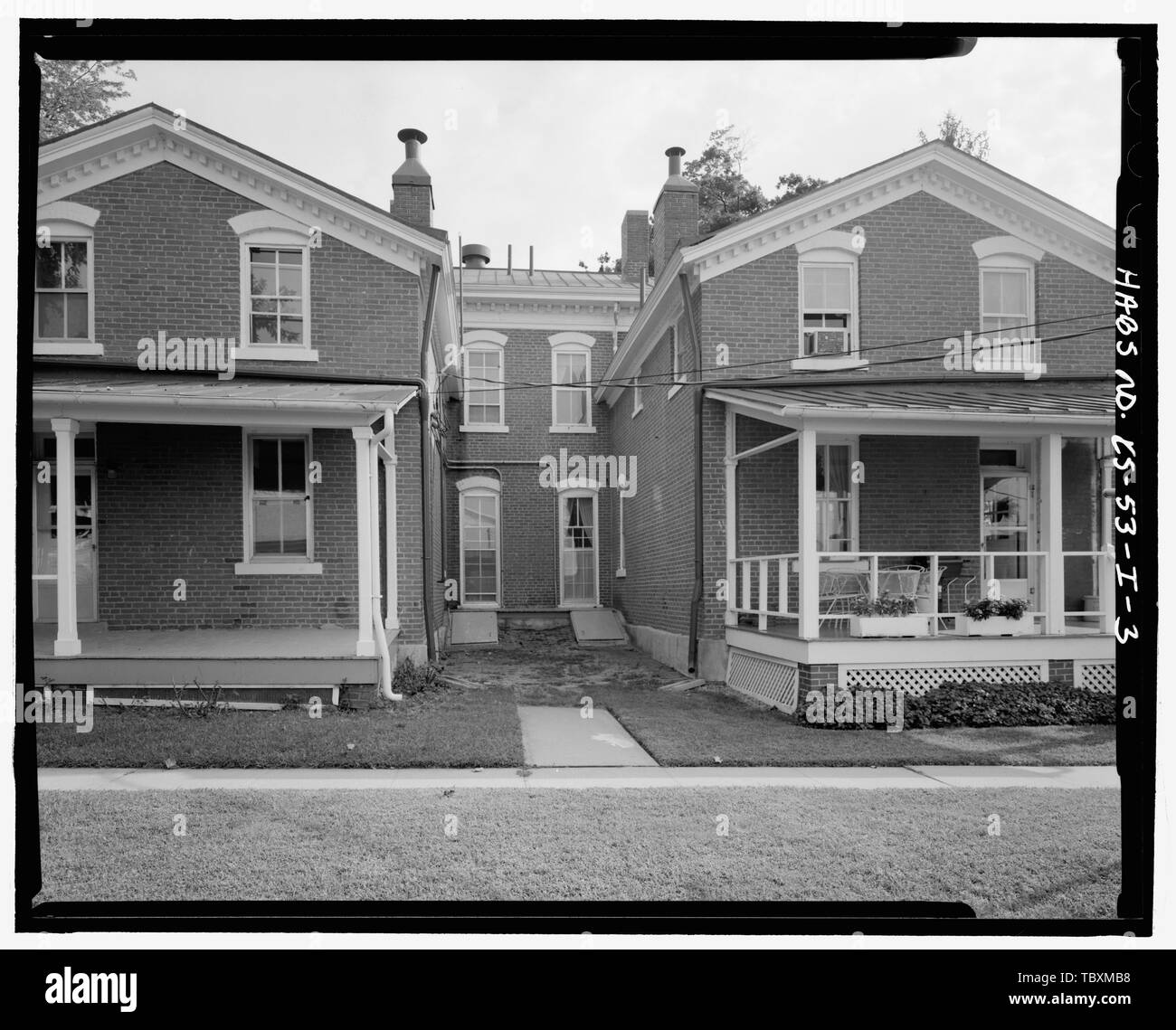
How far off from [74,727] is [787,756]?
648 centimetres

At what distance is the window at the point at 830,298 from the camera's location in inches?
415

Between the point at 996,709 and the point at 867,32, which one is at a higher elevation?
the point at 867,32

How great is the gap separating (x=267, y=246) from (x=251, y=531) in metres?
3.70

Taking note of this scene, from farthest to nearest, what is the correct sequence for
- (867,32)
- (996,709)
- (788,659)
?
(788,659), (996,709), (867,32)

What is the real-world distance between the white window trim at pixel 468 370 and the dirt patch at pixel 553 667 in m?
4.84

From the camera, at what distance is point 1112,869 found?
167 inches

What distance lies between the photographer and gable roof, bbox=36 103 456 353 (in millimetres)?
9484

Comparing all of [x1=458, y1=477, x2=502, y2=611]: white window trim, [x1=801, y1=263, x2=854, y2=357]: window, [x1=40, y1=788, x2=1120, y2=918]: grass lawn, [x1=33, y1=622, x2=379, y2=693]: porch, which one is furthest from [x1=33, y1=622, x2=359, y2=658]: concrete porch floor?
[x1=458, y1=477, x2=502, y2=611]: white window trim

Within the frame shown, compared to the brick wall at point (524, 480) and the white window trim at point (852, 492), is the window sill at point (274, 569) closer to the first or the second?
the white window trim at point (852, 492)

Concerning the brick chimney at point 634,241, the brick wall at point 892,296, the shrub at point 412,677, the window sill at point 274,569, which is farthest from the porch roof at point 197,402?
the brick chimney at point 634,241

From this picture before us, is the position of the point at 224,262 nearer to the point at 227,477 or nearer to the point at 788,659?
the point at 227,477
